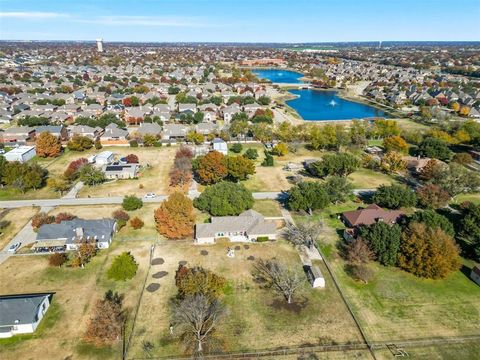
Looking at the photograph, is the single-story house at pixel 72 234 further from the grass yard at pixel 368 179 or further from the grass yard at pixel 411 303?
the grass yard at pixel 368 179

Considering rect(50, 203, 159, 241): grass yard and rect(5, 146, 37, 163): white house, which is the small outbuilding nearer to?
rect(50, 203, 159, 241): grass yard

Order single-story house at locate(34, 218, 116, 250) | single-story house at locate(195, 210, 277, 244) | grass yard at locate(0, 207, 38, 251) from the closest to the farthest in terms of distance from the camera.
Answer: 1. single-story house at locate(34, 218, 116, 250)
2. single-story house at locate(195, 210, 277, 244)
3. grass yard at locate(0, 207, 38, 251)

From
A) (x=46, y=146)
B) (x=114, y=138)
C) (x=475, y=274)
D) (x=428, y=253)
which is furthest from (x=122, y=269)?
(x=114, y=138)

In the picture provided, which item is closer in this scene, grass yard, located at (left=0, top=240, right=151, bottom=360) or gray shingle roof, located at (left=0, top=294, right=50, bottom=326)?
grass yard, located at (left=0, top=240, right=151, bottom=360)

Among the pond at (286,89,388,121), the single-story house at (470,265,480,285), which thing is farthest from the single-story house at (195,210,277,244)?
the pond at (286,89,388,121)

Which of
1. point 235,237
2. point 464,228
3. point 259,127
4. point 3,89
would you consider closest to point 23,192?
point 235,237

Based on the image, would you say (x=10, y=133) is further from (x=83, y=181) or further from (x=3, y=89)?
(x=3, y=89)
